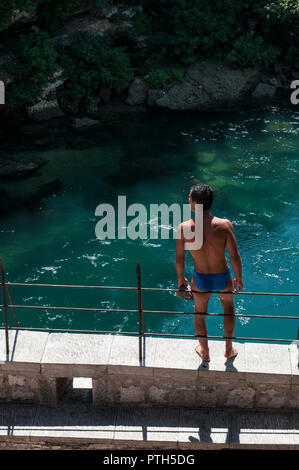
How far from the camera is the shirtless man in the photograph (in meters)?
5.66

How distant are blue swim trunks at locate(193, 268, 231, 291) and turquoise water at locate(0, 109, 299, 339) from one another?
494 cm

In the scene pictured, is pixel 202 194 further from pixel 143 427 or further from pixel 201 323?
pixel 143 427

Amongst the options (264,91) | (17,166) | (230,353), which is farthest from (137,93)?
(230,353)

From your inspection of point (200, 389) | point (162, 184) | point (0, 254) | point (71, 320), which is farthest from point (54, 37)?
point (200, 389)

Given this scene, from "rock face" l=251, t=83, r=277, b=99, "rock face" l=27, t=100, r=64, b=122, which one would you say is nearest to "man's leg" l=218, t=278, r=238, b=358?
"rock face" l=27, t=100, r=64, b=122

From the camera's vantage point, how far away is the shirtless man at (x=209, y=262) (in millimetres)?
5660

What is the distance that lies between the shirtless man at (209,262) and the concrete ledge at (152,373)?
0.61 ft

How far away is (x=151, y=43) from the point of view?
20469 millimetres

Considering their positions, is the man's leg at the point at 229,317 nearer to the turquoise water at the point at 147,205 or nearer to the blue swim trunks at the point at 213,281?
the blue swim trunks at the point at 213,281

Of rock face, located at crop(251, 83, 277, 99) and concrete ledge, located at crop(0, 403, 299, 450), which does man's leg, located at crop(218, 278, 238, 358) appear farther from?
rock face, located at crop(251, 83, 277, 99)

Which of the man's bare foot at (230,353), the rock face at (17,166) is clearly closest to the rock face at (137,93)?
the rock face at (17,166)

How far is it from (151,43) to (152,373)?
16485 mm

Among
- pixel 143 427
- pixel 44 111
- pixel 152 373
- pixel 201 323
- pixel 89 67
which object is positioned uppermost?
pixel 89 67

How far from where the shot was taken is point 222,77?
66.5 feet
